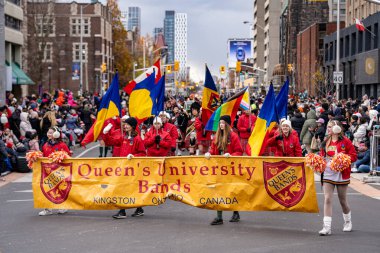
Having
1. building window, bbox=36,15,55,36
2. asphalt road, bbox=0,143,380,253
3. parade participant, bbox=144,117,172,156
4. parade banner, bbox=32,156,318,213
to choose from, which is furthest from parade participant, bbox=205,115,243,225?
building window, bbox=36,15,55,36

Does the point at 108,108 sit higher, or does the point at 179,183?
the point at 108,108

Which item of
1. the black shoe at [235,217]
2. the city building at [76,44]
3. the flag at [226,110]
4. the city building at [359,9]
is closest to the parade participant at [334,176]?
the black shoe at [235,217]

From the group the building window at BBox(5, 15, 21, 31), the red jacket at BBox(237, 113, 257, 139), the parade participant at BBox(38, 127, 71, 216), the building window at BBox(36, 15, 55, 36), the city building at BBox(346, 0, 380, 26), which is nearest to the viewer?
the parade participant at BBox(38, 127, 71, 216)

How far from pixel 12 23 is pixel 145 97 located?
4783 cm

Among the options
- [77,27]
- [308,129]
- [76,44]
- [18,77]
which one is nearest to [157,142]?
[308,129]

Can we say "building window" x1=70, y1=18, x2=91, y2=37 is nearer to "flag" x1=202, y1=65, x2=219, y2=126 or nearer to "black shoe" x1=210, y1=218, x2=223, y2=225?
"flag" x1=202, y1=65, x2=219, y2=126

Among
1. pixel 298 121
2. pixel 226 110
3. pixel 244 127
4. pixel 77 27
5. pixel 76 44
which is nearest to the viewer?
pixel 226 110

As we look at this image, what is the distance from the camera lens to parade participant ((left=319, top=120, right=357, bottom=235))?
450 inches

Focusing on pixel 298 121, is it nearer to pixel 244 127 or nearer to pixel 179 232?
pixel 244 127

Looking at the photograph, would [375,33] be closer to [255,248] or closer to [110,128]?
[110,128]

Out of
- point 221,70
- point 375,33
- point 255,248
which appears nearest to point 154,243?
point 255,248

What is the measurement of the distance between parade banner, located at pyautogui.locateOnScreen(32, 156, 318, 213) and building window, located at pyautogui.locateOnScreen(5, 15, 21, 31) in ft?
154

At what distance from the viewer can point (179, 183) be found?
507 inches

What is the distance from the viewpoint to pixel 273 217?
13328mm
